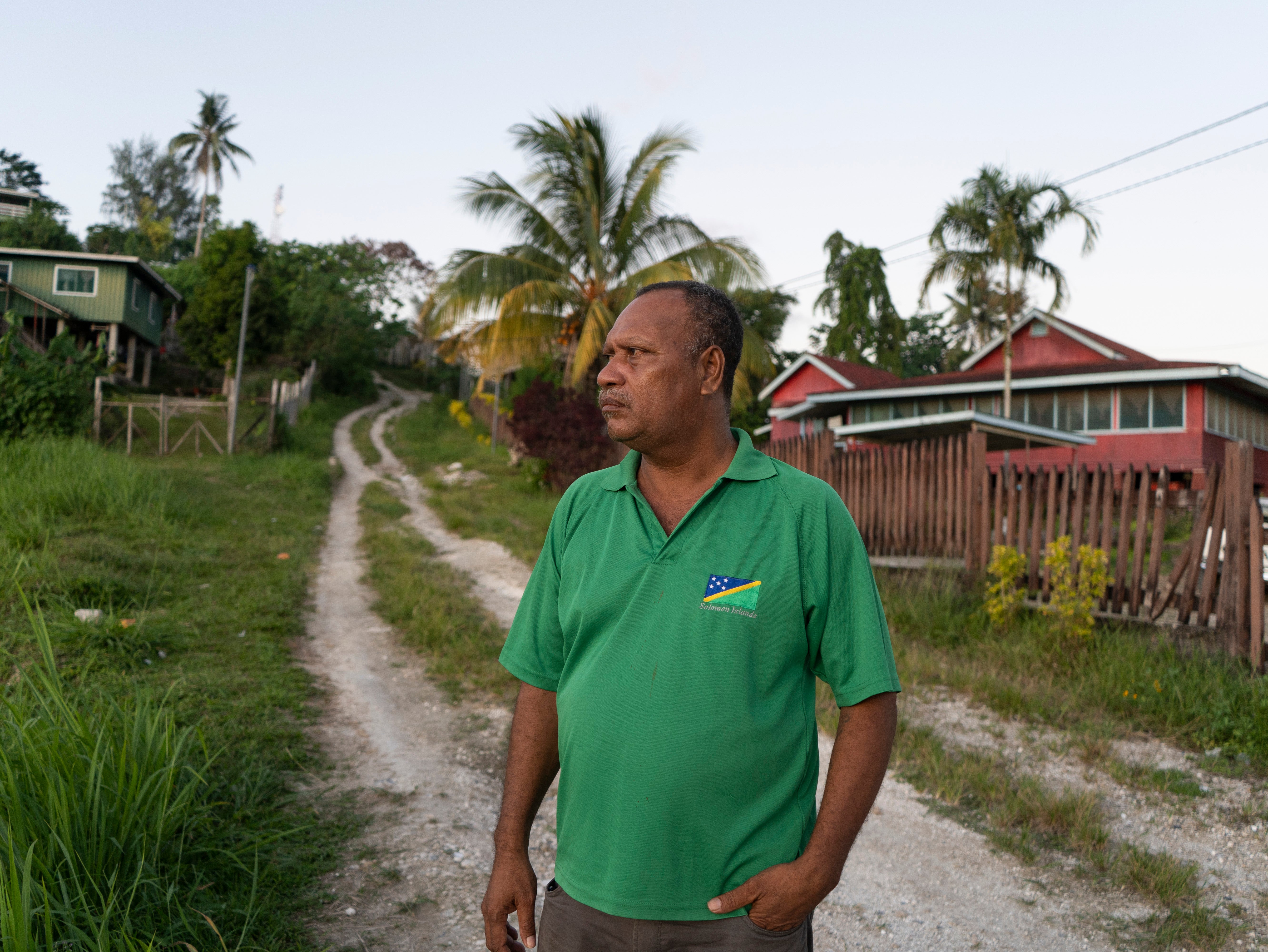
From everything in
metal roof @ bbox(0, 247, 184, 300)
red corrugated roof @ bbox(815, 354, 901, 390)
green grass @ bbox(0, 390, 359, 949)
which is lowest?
green grass @ bbox(0, 390, 359, 949)

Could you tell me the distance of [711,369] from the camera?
6.10ft

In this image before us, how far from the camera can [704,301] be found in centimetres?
186

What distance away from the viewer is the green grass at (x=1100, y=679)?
532cm

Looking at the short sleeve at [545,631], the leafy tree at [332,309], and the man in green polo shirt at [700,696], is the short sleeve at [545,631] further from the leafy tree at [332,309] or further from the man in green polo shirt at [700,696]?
the leafy tree at [332,309]

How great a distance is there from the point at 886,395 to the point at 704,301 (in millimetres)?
23340

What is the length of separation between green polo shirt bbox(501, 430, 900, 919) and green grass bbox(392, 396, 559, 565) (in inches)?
162

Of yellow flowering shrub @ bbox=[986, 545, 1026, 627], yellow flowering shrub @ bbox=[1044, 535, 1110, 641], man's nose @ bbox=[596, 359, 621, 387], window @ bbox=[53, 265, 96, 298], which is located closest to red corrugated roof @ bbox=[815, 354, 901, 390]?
yellow flowering shrub @ bbox=[986, 545, 1026, 627]

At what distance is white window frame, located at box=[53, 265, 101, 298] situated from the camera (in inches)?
1214

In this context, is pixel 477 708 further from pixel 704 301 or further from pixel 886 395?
pixel 886 395

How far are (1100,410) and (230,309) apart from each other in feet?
101

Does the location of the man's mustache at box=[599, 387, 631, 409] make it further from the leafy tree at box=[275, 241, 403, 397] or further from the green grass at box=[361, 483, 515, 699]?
the leafy tree at box=[275, 241, 403, 397]

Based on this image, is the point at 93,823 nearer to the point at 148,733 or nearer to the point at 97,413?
the point at 148,733

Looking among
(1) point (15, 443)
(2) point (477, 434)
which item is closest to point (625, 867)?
(1) point (15, 443)

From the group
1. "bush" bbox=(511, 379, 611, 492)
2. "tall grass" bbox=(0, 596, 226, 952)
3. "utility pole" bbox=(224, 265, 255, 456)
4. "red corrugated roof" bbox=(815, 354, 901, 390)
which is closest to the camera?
"tall grass" bbox=(0, 596, 226, 952)
